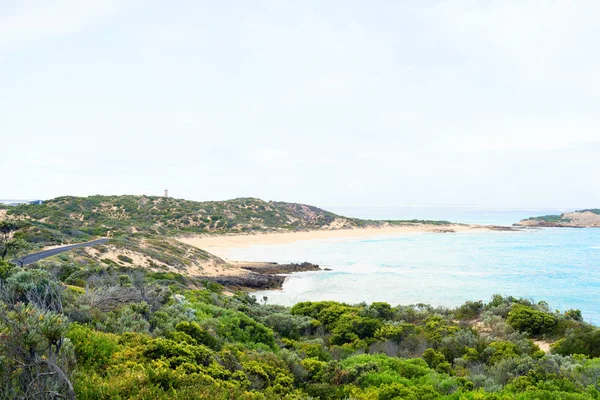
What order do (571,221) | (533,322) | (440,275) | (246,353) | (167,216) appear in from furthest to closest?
1. (571,221)
2. (167,216)
3. (440,275)
4. (533,322)
5. (246,353)

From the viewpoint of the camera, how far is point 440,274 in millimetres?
34375

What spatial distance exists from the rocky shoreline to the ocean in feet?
3.85

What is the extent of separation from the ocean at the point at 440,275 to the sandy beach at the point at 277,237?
3512 millimetres

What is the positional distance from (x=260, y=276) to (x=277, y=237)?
35599 millimetres

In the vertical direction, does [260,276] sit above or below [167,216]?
below

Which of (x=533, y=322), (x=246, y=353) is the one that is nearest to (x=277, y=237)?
(x=533, y=322)

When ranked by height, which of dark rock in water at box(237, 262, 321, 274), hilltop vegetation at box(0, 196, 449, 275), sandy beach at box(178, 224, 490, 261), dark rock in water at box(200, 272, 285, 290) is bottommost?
dark rock in water at box(200, 272, 285, 290)

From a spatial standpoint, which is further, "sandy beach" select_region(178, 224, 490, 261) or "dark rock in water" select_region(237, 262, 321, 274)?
"sandy beach" select_region(178, 224, 490, 261)

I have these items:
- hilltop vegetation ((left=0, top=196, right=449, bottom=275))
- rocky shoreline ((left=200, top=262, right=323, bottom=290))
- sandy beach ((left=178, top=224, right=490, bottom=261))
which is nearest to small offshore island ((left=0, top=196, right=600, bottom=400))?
rocky shoreline ((left=200, top=262, right=323, bottom=290))

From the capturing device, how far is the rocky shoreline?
29.5 metres

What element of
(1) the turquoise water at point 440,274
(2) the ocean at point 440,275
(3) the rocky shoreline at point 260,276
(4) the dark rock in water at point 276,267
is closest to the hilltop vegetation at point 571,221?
(1) the turquoise water at point 440,274

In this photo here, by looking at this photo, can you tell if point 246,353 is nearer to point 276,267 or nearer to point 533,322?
point 533,322

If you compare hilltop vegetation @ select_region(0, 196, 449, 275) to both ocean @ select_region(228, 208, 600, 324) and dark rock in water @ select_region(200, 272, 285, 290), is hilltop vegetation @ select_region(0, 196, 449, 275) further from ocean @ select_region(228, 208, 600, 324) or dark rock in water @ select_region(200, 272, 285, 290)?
ocean @ select_region(228, 208, 600, 324)

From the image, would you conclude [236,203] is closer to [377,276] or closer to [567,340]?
[377,276]
